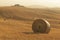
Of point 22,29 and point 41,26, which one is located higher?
point 41,26

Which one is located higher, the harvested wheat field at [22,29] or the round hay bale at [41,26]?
the round hay bale at [41,26]

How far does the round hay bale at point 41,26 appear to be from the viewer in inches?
723

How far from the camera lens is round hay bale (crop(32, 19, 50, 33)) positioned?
1836 cm

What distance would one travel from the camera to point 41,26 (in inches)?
A: 737

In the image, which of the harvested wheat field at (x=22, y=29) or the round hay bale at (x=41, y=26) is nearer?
the harvested wheat field at (x=22, y=29)

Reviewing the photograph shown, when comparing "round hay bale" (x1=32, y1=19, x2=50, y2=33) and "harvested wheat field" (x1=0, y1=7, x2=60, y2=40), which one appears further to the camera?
"round hay bale" (x1=32, y1=19, x2=50, y2=33)

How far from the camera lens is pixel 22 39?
14266mm

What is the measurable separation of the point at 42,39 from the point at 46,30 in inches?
149

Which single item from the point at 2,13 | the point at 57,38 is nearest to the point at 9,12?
the point at 2,13

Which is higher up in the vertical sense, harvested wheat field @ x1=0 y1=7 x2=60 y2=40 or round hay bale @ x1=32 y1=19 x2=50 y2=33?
round hay bale @ x1=32 y1=19 x2=50 y2=33

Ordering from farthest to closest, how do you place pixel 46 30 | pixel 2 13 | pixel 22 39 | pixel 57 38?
pixel 2 13
pixel 46 30
pixel 57 38
pixel 22 39

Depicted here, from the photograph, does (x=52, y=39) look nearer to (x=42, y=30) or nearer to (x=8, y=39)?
(x=8, y=39)

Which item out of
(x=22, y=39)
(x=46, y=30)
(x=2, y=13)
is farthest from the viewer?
(x=2, y=13)

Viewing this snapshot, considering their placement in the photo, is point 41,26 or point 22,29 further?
point 22,29
